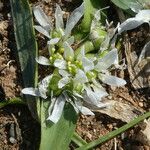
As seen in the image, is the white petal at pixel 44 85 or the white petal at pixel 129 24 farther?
the white petal at pixel 129 24

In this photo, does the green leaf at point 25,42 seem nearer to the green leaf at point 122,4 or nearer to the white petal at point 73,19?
the white petal at point 73,19

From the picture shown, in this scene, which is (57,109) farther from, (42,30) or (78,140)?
(42,30)

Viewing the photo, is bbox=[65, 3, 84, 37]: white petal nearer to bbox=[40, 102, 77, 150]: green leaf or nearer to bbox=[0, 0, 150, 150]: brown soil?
bbox=[0, 0, 150, 150]: brown soil

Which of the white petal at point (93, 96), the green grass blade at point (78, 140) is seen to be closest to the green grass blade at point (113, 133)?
the green grass blade at point (78, 140)

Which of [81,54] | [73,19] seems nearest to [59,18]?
[73,19]

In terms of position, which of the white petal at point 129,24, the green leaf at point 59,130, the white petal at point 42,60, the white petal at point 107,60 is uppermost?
the white petal at point 129,24

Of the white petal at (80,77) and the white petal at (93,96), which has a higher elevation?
the white petal at (80,77)

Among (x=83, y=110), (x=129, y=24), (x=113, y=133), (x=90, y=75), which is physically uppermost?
(x=129, y=24)
